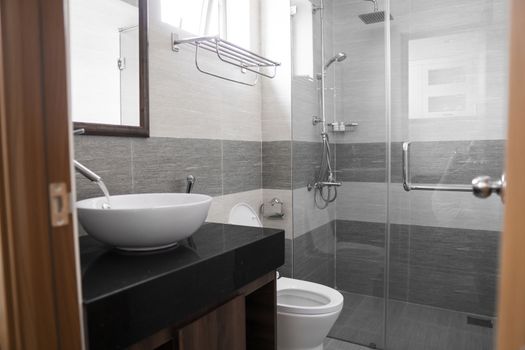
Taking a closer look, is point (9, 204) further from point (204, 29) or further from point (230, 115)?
point (204, 29)

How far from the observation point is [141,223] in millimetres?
1139

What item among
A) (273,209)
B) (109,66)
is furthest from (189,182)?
(273,209)

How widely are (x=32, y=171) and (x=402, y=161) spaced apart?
89.9 inches

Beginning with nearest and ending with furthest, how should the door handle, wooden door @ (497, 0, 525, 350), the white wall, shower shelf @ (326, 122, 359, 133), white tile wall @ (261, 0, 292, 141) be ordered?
1. wooden door @ (497, 0, 525, 350)
2. the door handle
3. the white wall
4. white tile wall @ (261, 0, 292, 141)
5. shower shelf @ (326, 122, 359, 133)

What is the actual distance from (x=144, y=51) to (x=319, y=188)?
154 cm

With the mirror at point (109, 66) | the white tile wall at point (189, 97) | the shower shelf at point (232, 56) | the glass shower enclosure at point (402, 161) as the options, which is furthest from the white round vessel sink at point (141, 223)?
the glass shower enclosure at point (402, 161)

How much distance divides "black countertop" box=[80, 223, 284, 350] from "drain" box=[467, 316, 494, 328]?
1.55 m

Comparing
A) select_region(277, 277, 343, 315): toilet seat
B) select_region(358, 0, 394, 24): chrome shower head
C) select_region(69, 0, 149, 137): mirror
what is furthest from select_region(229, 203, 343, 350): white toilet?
select_region(358, 0, 394, 24): chrome shower head

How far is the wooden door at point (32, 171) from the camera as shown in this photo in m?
0.58

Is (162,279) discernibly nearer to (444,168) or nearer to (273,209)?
(273,209)

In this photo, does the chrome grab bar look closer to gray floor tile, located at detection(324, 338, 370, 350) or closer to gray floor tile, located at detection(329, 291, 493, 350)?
gray floor tile, located at detection(329, 291, 493, 350)

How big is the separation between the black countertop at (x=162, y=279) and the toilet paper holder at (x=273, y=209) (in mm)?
955

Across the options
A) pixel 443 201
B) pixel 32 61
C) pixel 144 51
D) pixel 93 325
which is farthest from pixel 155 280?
pixel 443 201

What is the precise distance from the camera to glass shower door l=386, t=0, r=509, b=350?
7.59 feet
